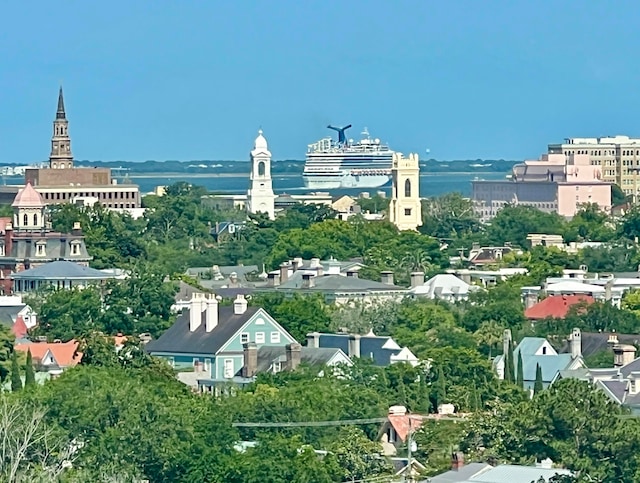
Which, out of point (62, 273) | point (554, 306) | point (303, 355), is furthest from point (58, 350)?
point (62, 273)

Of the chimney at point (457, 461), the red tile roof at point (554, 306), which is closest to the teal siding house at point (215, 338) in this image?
the red tile roof at point (554, 306)

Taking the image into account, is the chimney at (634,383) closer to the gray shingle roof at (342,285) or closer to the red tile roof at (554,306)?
the red tile roof at (554,306)

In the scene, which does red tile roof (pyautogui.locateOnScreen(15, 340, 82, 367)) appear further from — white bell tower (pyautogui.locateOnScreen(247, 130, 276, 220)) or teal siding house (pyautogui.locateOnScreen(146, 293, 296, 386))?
white bell tower (pyautogui.locateOnScreen(247, 130, 276, 220))

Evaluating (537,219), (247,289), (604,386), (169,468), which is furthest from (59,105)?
(169,468)

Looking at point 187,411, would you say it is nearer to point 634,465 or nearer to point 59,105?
point 634,465

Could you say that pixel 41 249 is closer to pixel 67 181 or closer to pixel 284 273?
pixel 284 273

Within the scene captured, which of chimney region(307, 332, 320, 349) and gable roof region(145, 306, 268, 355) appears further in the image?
gable roof region(145, 306, 268, 355)

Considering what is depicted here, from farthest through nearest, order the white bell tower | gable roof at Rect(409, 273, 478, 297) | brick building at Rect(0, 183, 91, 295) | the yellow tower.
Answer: the white bell tower, the yellow tower, brick building at Rect(0, 183, 91, 295), gable roof at Rect(409, 273, 478, 297)

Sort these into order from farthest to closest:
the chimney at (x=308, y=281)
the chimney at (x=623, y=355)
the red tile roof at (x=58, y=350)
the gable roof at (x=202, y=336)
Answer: the chimney at (x=308, y=281), the gable roof at (x=202, y=336), the red tile roof at (x=58, y=350), the chimney at (x=623, y=355)

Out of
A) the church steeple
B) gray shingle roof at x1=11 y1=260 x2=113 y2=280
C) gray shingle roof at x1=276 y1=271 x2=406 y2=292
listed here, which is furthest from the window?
the church steeple
